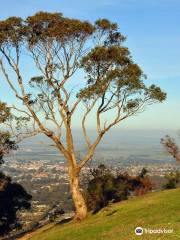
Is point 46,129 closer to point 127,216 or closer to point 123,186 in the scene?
point 127,216

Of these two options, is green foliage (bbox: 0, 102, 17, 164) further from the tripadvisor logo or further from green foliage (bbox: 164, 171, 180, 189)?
green foliage (bbox: 164, 171, 180, 189)

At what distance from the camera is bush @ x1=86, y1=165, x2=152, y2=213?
61.4m

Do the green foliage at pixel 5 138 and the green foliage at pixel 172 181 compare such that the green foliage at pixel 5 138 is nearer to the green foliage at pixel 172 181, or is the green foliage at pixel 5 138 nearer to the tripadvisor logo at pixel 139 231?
the tripadvisor logo at pixel 139 231

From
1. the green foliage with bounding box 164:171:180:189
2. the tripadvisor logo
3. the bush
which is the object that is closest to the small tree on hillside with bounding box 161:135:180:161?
the bush

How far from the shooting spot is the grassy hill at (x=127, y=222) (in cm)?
2440

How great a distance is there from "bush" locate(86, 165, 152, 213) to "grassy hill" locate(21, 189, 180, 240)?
76.0 feet

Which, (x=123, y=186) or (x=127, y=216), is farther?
(x=123, y=186)

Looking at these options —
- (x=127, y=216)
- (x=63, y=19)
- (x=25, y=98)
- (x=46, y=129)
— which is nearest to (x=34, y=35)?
(x=63, y=19)

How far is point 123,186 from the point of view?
65.1m

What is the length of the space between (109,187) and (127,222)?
112ft

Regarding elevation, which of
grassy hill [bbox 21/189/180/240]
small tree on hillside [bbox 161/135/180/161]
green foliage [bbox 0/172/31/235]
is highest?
small tree on hillside [bbox 161/135/180/161]

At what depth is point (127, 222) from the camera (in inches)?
1161

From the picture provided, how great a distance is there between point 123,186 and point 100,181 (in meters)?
3.58

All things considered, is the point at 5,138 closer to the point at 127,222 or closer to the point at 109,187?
the point at 127,222
